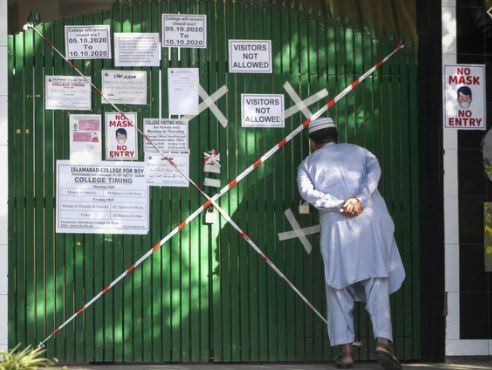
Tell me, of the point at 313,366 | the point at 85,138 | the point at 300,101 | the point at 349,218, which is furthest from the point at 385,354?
the point at 85,138

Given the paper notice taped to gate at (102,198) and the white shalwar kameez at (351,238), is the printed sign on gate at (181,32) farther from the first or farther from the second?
the white shalwar kameez at (351,238)

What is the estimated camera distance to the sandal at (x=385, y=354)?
802cm

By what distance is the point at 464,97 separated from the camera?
8859 mm

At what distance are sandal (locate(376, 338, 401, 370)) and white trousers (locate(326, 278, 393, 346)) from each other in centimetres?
5

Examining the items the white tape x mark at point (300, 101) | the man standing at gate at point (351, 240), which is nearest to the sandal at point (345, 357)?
the man standing at gate at point (351, 240)

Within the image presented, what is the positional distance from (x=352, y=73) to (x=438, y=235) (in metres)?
1.42

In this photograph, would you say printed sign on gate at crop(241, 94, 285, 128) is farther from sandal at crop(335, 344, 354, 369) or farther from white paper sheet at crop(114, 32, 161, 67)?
sandal at crop(335, 344, 354, 369)

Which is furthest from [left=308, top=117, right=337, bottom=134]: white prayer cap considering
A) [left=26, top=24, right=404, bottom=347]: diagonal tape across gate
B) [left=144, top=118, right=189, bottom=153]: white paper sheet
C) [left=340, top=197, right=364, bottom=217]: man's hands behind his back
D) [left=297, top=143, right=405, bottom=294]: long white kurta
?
[left=144, top=118, right=189, bottom=153]: white paper sheet

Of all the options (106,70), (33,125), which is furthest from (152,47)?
(33,125)

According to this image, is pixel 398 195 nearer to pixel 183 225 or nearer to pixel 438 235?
pixel 438 235

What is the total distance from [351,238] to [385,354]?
849 millimetres

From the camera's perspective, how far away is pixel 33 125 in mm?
8625

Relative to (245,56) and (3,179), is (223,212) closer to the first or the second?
(245,56)

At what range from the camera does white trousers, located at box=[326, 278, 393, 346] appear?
8.14 meters
